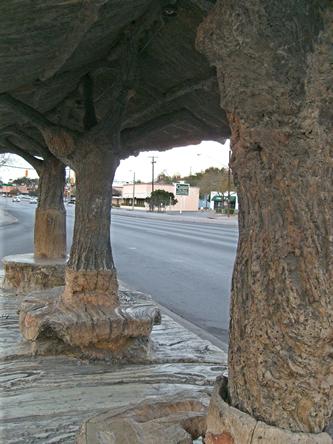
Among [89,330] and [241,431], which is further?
[89,330]

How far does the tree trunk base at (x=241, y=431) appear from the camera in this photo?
6.38 ft

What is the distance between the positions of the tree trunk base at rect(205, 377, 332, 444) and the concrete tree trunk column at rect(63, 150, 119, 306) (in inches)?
116

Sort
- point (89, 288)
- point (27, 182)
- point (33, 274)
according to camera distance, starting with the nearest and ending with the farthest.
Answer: point (89, 288) < point (33, 274) < point (27, 182)

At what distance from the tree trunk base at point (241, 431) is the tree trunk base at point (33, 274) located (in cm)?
549

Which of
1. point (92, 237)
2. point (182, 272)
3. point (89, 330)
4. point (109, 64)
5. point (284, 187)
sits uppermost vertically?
point (109, 64)

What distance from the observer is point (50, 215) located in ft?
27.4

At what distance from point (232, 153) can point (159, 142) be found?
535cm

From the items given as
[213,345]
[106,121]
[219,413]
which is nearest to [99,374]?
[213,345]

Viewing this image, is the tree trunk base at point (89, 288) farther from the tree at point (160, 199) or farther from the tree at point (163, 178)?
the tree at point (163, 178)

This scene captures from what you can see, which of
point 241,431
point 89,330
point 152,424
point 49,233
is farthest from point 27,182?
point 241,431

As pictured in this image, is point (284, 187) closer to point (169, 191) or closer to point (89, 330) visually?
point (89, 330)

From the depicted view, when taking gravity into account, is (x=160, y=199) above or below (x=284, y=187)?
below

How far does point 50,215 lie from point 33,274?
1.21 m

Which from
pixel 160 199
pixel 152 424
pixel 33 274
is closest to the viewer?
pixel 152 424
